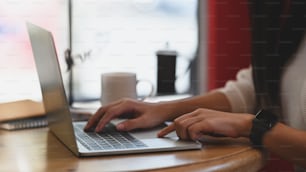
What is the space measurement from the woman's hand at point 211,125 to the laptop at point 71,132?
1cm

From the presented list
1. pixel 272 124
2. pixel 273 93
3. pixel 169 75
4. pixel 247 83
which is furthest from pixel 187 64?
pixel 272 124

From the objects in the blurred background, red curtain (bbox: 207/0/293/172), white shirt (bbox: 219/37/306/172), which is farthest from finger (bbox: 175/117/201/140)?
red curtain (bbox: 207/0/293/172)

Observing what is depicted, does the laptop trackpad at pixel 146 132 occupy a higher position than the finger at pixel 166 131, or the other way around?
the finger at pixel 166 131

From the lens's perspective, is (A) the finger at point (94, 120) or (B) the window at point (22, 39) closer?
(A) the finger at point (94, 120)

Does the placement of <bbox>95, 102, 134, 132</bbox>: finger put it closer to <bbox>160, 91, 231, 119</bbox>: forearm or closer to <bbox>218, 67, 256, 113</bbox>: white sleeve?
<bbox>160, 91, 231, 119</bbox>: forearm

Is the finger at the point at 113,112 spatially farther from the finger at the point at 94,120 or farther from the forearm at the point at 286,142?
the forearm at the point at 286,142

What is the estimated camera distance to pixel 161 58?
57.1 inches

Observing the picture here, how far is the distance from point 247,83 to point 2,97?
1.76ft

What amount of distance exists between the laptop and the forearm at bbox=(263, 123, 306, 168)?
119mm

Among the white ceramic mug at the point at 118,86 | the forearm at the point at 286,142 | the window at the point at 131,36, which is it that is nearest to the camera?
the forearm at the point at 286,142

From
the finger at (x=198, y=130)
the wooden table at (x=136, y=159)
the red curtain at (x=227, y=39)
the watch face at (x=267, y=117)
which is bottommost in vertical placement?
the wooden table at (x=136, y=159)

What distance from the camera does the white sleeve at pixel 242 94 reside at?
3.81 ft

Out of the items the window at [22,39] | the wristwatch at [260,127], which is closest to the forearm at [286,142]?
the wristwatch at [260,127]

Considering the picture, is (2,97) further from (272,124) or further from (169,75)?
(272,124)
